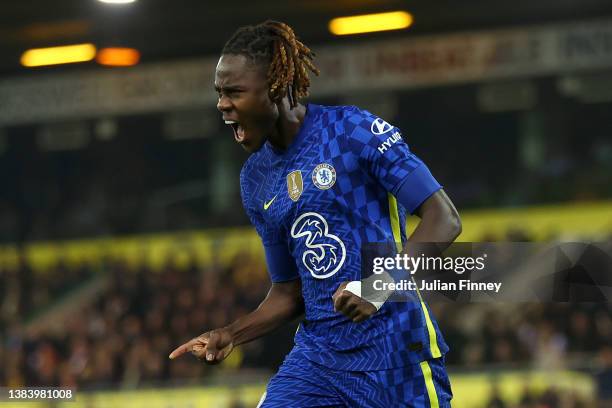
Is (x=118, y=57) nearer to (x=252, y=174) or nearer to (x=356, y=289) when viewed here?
(x=252, y=174)

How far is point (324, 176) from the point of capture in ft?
11.8

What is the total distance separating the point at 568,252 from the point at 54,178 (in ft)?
41.2

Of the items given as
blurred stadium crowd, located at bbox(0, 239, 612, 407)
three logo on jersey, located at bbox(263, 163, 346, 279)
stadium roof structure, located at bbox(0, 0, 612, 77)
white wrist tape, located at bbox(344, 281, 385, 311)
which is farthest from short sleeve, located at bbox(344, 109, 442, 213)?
stadium roof structure, located at bbox(0, 0, 612, 77)

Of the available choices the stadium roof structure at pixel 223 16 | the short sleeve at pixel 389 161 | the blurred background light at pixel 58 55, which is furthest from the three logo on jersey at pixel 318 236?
the blurred background light at pixel 58 55

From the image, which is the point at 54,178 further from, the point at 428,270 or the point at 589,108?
the point at 428,270

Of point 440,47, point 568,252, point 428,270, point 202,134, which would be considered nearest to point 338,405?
point 428,270

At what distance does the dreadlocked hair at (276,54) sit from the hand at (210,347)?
2.48ft

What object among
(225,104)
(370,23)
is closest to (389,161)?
(225,104)

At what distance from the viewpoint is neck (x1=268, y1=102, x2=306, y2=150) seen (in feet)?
12.2

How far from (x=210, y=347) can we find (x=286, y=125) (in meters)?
0.73

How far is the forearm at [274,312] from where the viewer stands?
3.88 metres

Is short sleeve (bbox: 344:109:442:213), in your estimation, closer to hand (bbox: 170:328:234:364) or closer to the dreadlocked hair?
the dreadlocked hair

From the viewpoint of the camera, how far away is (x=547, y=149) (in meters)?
13.3

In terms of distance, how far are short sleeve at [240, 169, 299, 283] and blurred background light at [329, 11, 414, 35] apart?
8.81 metres
